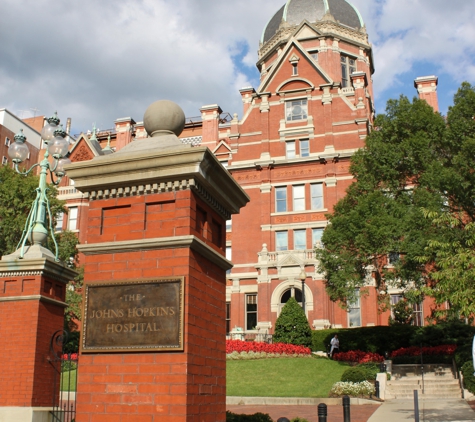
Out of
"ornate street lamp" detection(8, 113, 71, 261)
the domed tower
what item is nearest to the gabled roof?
the domed tower

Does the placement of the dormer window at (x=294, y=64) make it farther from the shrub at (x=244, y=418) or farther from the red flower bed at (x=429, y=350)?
the shrub at (x=244, y=418)

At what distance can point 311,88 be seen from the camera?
41.8 metres

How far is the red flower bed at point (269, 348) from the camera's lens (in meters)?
29.7

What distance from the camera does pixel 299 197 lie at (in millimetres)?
40312

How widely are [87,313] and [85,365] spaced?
564 mm

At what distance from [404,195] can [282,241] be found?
14.0 meters

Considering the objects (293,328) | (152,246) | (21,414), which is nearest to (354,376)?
(293,328)

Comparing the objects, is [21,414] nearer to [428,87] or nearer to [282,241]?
[282,241]

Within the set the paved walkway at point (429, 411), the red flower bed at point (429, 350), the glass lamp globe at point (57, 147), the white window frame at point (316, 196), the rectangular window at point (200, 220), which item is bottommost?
the paved walkway at point (429, 411)

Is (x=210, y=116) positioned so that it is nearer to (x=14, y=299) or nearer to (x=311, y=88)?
(x=311, y=88)

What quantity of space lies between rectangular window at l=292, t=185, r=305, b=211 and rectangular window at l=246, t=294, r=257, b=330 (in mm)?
6988

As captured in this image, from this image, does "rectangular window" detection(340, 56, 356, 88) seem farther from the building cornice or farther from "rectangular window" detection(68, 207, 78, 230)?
the building cornice

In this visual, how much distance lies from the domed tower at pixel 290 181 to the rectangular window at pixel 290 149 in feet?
0.24

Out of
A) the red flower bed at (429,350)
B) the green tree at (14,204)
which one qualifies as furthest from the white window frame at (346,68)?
the red flower bed at (429,350)
